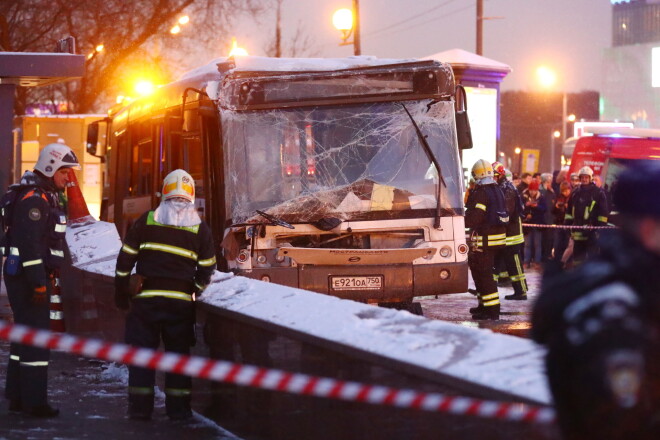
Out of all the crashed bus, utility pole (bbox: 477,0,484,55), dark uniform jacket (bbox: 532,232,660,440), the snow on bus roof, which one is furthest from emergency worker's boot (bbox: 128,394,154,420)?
utility pole (bbox: 477,0,484,55)

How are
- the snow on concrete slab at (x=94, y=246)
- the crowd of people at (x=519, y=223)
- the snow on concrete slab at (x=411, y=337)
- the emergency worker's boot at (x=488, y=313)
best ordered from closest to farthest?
the snow on concrete slab at (x=411, y=337) → the snow on concrete slab at (x=94, y=246) → the emergency worker's boot at (x=488, y=313) → the crowd of people at (x=519, y=223)

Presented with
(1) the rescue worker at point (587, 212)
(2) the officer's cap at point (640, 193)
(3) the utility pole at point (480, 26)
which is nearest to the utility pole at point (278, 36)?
(3) the utility pole at point (480, 26)

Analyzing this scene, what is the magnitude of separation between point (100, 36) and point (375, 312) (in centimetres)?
2368

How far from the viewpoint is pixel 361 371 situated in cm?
586

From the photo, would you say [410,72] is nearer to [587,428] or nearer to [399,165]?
[399,165]

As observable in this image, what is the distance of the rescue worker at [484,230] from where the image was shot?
13.8m

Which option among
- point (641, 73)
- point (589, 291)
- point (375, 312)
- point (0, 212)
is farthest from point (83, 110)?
point (641, 73)

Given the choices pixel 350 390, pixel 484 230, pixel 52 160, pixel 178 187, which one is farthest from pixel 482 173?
pixel 350 390

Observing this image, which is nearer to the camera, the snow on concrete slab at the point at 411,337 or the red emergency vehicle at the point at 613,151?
the snow on concrete slab at the point at 411,337

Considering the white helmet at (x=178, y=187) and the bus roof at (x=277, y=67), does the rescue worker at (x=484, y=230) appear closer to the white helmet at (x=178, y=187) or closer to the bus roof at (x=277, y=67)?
the bus roof at (x=277, y=67)

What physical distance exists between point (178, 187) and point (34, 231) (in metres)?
0.99

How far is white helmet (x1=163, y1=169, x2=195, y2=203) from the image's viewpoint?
26.1 feet

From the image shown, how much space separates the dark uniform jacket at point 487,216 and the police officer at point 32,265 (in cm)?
679

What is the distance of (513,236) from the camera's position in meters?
16.5
